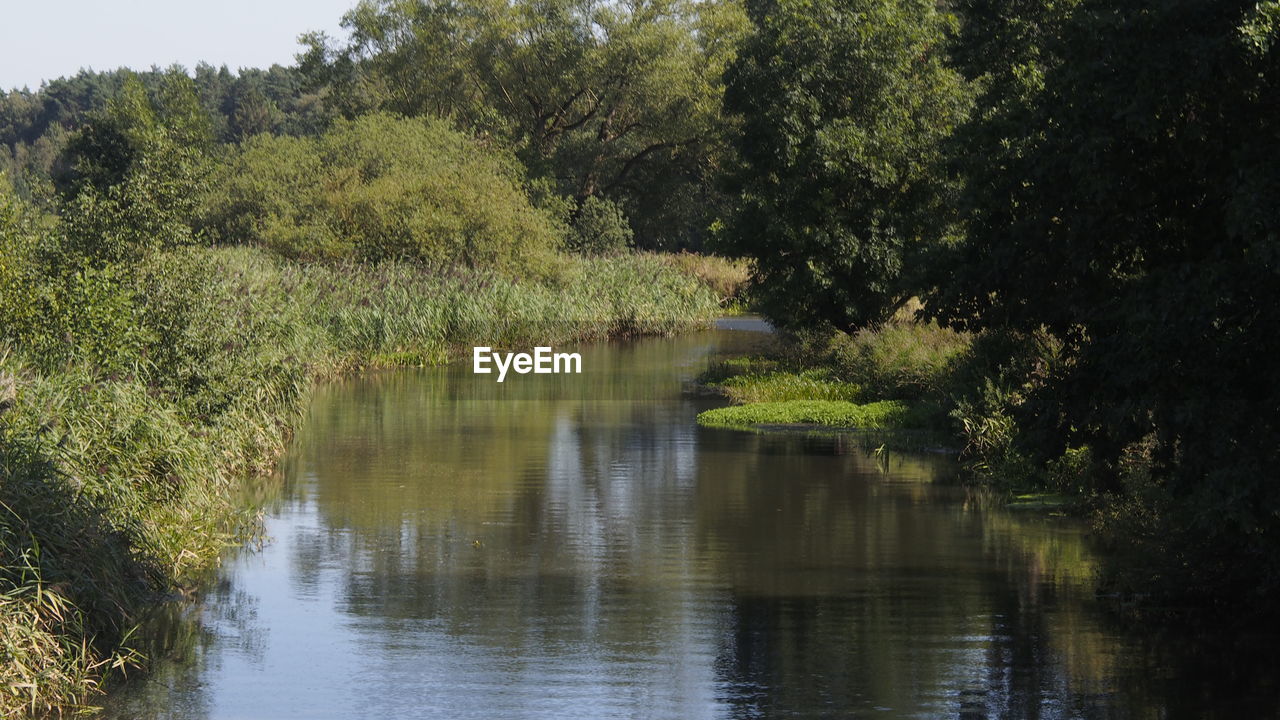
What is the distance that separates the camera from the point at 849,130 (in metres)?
32.6

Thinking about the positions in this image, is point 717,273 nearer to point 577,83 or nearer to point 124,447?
point 577,83

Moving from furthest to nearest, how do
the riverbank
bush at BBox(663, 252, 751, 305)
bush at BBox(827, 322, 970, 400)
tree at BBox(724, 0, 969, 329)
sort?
1. bush at BBox(663, 252, 751, 305)
2. tree at BBox(724, 0, 969, 329)
3. bush at BBox(827, 322, 970, 400)
4. the riverbank

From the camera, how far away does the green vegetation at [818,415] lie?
92.7 feet

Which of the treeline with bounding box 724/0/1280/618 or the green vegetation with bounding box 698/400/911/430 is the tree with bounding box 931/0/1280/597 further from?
the green vegetation with bounding box 698/400/911/430

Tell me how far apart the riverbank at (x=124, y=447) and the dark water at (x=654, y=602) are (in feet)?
2.01

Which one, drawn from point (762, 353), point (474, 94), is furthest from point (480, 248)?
point (474, 94)

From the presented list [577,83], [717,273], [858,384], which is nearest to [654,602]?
[858,384]

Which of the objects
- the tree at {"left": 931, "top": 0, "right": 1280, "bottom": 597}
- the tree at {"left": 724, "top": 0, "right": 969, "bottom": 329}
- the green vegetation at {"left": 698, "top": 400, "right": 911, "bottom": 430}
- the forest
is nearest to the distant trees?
the forest

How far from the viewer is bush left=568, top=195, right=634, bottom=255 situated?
66.9m

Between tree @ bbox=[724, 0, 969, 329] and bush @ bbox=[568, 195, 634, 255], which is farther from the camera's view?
bush @ bbox=[568, 195, 634, 255]

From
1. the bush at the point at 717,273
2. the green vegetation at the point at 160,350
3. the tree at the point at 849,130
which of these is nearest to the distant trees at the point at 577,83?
the bush at the point at 717,273

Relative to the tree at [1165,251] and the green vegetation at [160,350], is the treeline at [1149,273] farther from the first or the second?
the green vegetation at [160,350]

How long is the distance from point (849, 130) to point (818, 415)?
7272mm

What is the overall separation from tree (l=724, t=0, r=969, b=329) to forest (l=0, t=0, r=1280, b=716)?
0.08 metres
